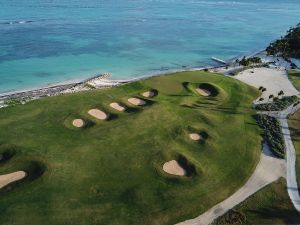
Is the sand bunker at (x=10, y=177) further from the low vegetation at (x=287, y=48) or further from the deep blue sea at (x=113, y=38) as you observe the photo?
the low vegetation at (x=287, y=48)

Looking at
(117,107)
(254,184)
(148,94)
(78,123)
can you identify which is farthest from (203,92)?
(254,184)

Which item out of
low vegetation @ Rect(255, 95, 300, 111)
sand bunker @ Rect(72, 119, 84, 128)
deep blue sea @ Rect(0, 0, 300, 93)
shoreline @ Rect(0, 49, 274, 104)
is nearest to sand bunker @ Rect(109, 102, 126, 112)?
sand bunker @ Rect(72, 119, 84, 128)

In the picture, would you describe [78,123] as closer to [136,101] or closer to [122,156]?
[122,156]

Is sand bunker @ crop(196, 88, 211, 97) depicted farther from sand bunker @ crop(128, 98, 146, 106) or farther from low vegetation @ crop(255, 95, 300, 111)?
sand bunker @ crop(128, 98, 146, 106)

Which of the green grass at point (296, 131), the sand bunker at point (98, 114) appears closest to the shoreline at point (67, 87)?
the sand bunker at point (98, 114)

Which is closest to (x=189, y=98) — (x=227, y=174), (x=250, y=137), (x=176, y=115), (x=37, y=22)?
(x=176, y=115)

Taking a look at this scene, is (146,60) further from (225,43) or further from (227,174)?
(227,174)
